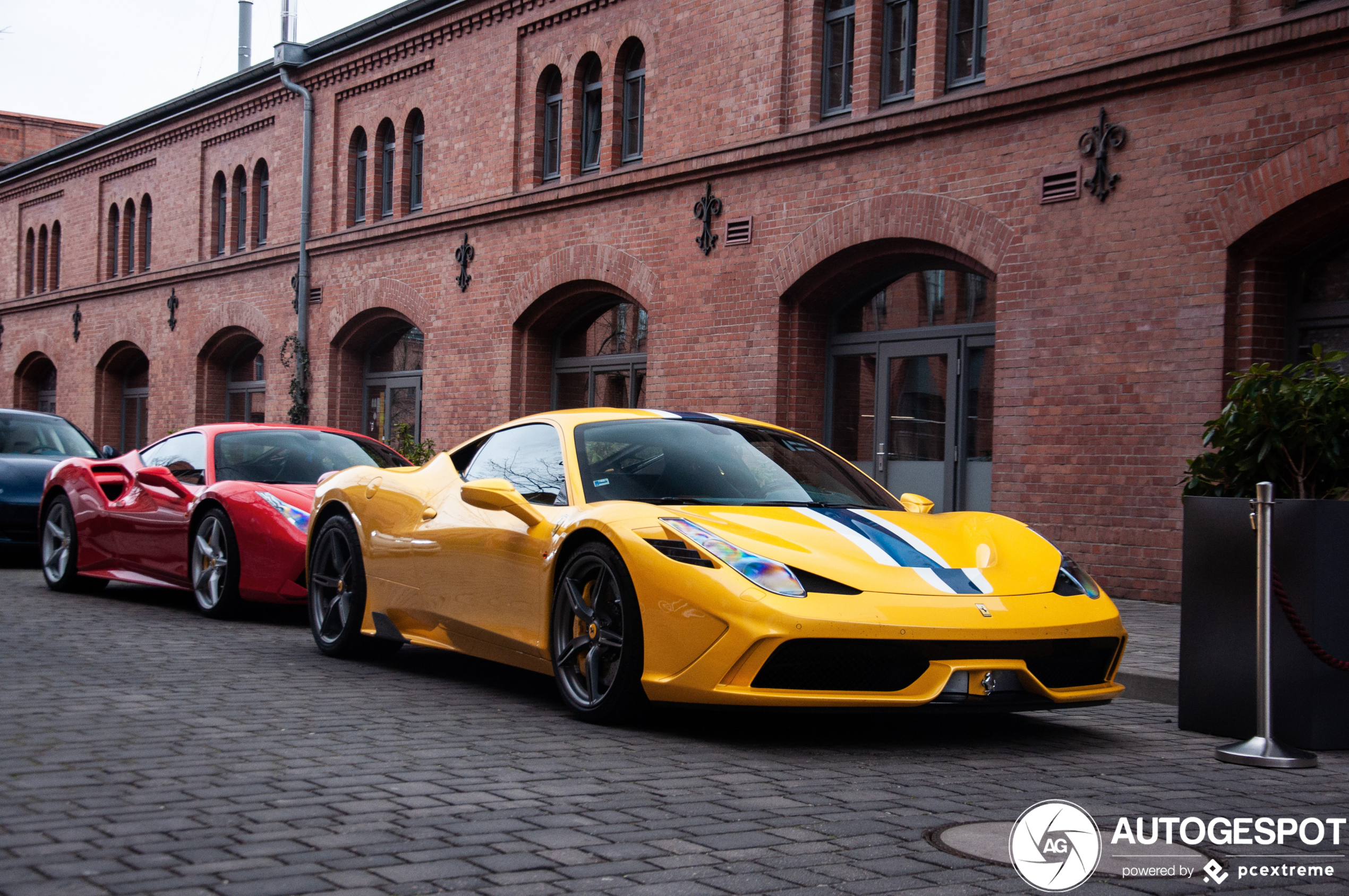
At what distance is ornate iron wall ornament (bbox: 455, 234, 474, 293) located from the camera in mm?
20016

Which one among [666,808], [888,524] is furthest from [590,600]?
[666,808]

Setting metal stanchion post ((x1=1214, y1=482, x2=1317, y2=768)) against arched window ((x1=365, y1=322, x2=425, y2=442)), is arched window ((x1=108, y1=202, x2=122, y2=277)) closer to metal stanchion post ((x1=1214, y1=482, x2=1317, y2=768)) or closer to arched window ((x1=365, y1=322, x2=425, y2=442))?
arched window ((x1=365, y1=322, x2=425, y2=442))

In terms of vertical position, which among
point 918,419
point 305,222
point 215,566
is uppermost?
point 305,222

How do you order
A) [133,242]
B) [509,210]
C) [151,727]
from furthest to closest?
[133,242]
[509,210]
[151,727]

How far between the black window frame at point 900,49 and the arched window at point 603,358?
4.43 metres

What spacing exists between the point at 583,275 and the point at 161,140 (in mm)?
15228

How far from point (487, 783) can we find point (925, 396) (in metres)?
10.4

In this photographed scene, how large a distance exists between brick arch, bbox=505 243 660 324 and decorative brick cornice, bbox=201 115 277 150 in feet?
28.4

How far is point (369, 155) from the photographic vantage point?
22.5 meters

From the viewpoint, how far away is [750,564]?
17.0 ft

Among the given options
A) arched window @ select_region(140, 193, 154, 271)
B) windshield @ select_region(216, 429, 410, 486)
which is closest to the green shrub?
windshield @ select_region(216, 429, 410, 486)

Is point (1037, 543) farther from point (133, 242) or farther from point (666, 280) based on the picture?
point (133, 242)

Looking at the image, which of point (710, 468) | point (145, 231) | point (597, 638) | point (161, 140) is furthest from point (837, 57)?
point (145, 231)

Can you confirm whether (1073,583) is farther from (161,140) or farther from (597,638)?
(161,140)
